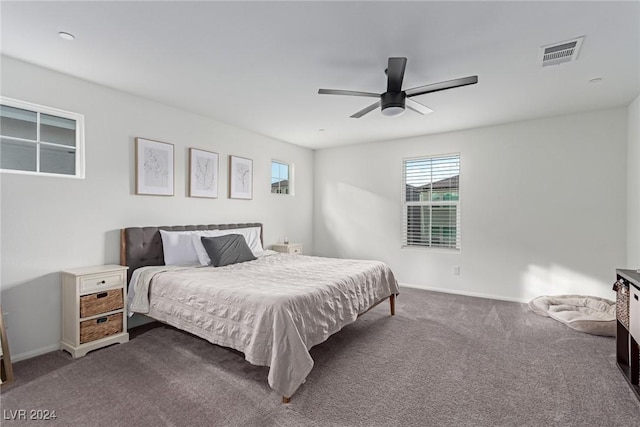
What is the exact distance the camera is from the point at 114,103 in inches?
137

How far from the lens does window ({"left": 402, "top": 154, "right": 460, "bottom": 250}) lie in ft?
17.3

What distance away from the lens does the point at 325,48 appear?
2605mm

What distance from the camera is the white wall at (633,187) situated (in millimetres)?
3611

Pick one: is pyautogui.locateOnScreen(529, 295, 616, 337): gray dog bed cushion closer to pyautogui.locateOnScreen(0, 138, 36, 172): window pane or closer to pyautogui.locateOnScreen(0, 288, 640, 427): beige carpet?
pyautogui.locateOnScreen(0, 288, 640, 427): beige carpet

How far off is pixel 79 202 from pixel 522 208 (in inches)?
221

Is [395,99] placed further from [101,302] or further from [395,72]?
[101,302]

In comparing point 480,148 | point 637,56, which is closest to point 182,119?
point 480,148

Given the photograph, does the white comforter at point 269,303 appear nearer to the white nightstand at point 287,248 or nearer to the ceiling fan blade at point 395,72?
the white nightstand at point 287,248

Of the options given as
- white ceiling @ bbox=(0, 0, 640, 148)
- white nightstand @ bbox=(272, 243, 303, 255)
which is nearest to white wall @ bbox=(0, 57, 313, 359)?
white ceiling @ bbox=(0, 0, 640, 148)

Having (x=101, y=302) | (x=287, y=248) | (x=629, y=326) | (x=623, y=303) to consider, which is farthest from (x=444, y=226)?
(x=101, y=302)

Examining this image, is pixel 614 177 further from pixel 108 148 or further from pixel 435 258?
pixel 108 148

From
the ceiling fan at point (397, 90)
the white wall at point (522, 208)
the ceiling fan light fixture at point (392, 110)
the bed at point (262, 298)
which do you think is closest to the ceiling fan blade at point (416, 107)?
the ceiling fan at point (397, 90)

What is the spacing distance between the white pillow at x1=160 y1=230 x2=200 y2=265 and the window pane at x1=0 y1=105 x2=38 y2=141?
152cm

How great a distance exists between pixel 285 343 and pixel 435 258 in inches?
152
